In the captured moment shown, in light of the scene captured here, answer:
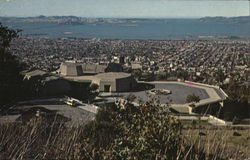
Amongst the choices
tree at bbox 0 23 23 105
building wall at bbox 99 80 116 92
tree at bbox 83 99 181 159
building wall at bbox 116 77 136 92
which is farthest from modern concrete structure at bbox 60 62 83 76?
tree at bbox 83 99 181 159

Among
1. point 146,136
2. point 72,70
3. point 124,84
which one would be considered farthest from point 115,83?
point 146,136

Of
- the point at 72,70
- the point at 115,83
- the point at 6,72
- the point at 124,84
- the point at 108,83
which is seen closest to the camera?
the point at 6,72

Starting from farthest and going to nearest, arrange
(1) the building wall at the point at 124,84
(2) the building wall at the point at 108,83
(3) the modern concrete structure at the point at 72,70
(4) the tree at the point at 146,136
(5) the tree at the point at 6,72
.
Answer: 1. (3) the modern concrete structure at the point at 72,70
2. (1) the building wall at the point at 124,84
3. (2) the building wall at the point at 108,83
4. (5) the tree at the point at 6,72
5. (4) the tree at the point at 146,136

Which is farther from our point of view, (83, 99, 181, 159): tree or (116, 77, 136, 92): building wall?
(116, 77, 136, 92): building wall

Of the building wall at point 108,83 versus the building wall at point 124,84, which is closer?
the building wall at point 108,83

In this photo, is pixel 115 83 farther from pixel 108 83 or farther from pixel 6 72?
pixel 6 72

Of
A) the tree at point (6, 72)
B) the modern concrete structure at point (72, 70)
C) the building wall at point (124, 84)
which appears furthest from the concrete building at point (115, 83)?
the tree at point (6, 72)

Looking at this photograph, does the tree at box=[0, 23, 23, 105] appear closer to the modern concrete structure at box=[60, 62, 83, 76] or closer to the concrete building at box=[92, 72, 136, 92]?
the concrete building at box=[92, 72, 136, 92]

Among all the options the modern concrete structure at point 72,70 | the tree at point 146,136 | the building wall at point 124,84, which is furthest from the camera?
the modern concrete structure at point 72,70

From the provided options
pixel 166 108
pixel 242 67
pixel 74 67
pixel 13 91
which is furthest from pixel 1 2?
pixel 242 67

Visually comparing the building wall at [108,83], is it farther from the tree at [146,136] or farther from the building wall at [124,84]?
the tree at [146,136]

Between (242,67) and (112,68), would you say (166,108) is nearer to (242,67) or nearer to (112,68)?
(112,68)
